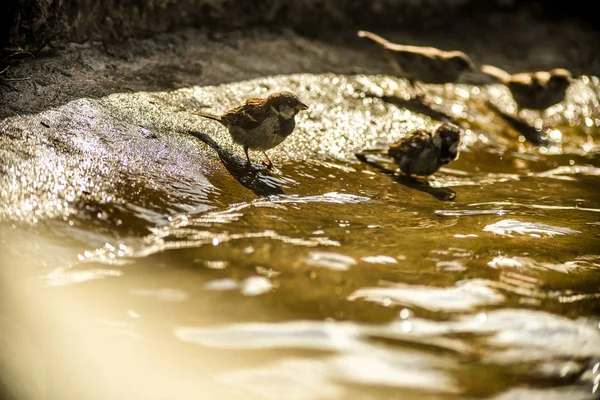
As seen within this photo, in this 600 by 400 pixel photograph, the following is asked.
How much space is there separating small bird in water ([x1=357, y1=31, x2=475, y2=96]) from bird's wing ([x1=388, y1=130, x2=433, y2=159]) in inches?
77.3

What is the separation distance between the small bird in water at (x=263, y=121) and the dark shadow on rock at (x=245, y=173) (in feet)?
0.27

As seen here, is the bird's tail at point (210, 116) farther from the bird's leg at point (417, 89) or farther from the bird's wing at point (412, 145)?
the bird's leg at point (417, 89)

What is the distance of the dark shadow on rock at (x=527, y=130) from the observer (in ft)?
24.8

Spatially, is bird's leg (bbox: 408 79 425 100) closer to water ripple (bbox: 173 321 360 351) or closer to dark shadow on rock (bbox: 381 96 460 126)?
dark shadow on rock (bbox: 381 96 460 126)

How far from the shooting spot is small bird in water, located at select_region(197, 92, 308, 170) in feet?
16.7

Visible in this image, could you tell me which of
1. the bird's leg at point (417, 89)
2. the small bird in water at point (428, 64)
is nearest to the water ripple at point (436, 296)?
the bird's leg at point (417, 89)

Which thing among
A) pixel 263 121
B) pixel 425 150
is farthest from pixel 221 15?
pixel 425 150

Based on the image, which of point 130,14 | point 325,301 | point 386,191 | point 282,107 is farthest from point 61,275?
point 130,14

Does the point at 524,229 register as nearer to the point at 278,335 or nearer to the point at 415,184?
the point at 415,184

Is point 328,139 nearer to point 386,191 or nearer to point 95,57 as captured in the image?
point 386,191

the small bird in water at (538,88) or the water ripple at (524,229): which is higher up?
the small bird in water at (538,88)

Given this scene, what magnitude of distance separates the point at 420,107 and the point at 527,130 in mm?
1424

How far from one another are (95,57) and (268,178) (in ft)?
7.63

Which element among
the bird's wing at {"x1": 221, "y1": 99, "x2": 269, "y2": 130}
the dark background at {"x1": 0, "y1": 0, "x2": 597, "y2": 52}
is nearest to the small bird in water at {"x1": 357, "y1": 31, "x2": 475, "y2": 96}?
the dark background at {"x1": 0, "y1": 0, "x2": 597, "y2": 52}
